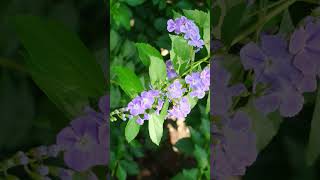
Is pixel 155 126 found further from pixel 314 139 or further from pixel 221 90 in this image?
pixel 314 139

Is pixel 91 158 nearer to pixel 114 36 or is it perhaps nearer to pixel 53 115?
pixel 53 115

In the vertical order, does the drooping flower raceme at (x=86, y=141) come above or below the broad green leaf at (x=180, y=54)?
below

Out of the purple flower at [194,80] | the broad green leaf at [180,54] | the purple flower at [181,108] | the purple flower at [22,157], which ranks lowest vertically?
the purple flower at [22,157]

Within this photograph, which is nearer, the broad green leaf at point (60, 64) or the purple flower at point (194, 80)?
the broad green leaf at point (60, 64)

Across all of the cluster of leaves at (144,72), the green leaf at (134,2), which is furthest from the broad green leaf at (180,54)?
the green leaf at (134,2)

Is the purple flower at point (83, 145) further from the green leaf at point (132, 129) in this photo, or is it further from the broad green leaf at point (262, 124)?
the broad green leaf at point (262, 124)

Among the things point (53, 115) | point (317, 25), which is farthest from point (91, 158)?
point (317, 25)
